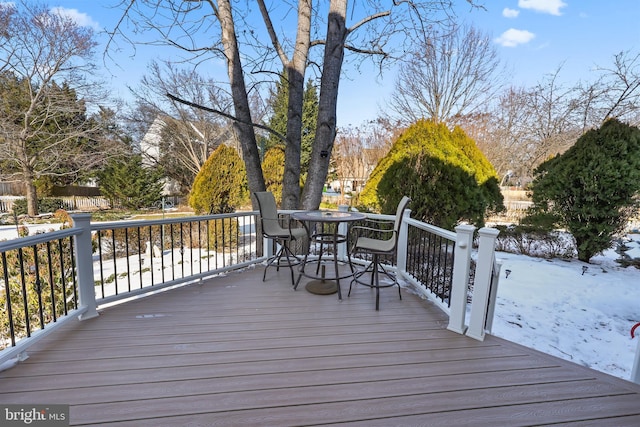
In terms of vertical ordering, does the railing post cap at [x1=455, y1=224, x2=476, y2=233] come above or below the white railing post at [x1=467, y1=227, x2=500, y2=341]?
above

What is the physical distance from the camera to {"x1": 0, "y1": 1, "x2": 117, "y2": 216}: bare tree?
10.1 metres

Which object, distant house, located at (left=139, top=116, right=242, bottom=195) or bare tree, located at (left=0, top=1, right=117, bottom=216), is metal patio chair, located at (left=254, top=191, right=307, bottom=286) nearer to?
bare tree, located at (left=0, top=1, right=117, bottom=216)

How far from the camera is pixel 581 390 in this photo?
5.41 ft

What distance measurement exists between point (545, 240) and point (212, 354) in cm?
604

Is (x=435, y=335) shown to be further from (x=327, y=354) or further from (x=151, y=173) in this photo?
(x=151, y=173)

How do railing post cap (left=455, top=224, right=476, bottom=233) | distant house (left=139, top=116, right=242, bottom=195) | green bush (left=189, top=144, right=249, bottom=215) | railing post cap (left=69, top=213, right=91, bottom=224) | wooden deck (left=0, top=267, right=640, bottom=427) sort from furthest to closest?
distant house (left=139, top=116, right=242, bottom=195) < green bush (left=189, top=144, right=249, bottom=215) < railing post cap (left=69, top=213, right=91, bottom=224) < railing post cap (left=455, top=224, right=476, bottom=233) < wooden deck (left=0, top=267, right=640, bottom=427)

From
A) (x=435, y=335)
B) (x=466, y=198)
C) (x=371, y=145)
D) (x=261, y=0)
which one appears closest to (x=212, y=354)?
(x=435, y=335)

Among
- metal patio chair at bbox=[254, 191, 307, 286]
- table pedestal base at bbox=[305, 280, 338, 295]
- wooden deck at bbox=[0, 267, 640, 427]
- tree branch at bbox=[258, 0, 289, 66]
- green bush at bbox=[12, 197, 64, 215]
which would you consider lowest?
green bush at bbox=[12, 197, 64, 215]

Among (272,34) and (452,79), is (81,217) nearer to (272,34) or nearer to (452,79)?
(272,34)

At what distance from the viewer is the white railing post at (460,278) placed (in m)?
2.20

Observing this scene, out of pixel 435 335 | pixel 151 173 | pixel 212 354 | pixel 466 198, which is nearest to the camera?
pixel 212 354

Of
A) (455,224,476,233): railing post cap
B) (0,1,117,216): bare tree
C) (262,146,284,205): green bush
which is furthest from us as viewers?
(0,1,117,216): bare tree

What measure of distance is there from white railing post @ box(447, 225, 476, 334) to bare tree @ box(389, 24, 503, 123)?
32.4 ft

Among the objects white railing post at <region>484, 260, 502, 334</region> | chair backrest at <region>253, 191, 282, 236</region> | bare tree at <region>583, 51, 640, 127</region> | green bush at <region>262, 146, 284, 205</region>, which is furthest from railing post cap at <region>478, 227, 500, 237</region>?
bare tree at <region>583, 51, 640, 127</region>
